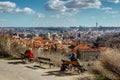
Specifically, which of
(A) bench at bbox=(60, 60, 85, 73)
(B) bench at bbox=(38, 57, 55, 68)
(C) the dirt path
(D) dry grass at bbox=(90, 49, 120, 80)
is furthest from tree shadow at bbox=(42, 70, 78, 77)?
(D) dry grass at bbox=(90, 49, 120, 80)

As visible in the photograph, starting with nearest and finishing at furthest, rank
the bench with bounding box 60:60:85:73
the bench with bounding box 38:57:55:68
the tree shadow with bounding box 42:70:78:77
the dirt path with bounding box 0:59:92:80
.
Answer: the dirt path with bounding box 0:59:92:80, the tree shadow with bounding box 42:70:78:77, the bench with bounding box 60:60:85:73, the bench with bounding box 38:57:55:68

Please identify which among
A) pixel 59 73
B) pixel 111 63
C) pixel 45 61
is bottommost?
pixel 59 73

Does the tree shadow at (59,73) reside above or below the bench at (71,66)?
below

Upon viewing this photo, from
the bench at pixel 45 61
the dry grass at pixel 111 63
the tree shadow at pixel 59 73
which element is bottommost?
the tree shadow at pixel 59 73

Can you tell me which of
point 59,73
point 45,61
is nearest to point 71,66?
point 59,73

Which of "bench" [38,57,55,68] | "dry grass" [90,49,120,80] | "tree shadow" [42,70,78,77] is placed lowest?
"tree shadow" [42,70,78,77]

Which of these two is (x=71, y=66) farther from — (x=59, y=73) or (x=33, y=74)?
(x=33, y=74)

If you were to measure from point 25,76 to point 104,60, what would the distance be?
415cm

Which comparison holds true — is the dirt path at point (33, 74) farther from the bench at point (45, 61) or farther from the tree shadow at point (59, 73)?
the bench at point (45, 61)

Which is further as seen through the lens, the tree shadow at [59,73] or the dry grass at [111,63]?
the tree shadow at [59,73]

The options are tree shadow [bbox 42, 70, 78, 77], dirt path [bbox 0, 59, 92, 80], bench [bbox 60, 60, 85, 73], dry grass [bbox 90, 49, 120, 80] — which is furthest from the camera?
bench [bbox 60, 60, 85, 73]

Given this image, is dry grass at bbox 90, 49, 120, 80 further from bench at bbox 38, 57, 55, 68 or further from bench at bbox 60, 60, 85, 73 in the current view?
bench at bbox 38, 57, 55, 68

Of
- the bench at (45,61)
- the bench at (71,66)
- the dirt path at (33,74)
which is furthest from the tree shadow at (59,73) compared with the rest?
the bench at (45,61)

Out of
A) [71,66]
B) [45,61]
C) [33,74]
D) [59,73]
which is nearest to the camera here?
[33,74]
